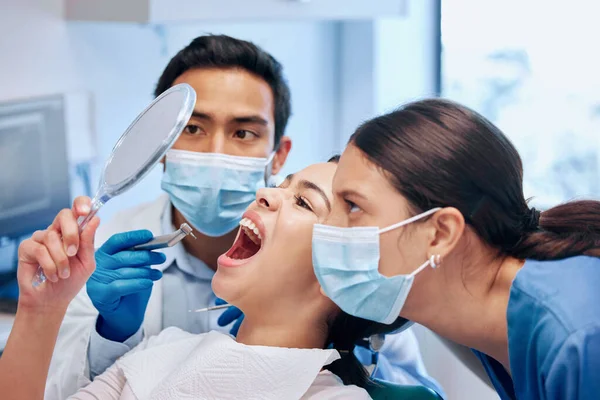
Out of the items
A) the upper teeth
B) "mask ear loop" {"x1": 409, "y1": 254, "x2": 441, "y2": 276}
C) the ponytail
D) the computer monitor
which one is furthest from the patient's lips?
the computer monitor

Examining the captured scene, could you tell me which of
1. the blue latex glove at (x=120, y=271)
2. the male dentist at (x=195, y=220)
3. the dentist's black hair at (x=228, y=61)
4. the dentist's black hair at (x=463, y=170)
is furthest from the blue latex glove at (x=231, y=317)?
the dentist's black hair at (x=463, y=170)

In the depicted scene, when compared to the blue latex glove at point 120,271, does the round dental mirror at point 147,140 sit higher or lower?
higher

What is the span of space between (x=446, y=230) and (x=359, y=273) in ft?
0.58

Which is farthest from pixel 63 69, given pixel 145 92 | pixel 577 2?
pixel 577 2

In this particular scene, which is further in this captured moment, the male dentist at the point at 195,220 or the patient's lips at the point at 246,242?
the male dentist at the point at 195,220

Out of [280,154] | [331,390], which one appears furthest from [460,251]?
[280,154]

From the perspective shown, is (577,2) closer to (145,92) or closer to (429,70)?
(429,70)

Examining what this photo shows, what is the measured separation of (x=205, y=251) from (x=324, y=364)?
28.9 inches

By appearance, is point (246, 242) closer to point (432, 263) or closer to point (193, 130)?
point (193, 130)

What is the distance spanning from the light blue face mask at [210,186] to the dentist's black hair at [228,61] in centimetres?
28

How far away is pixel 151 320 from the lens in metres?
2.11

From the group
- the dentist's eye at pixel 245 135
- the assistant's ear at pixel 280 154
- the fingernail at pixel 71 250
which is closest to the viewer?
the fingernail at pixel 71 250

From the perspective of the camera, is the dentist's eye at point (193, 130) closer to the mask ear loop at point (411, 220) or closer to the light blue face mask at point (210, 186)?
the light blue face mask at point (210, 186)

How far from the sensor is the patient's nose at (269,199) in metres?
1.73
